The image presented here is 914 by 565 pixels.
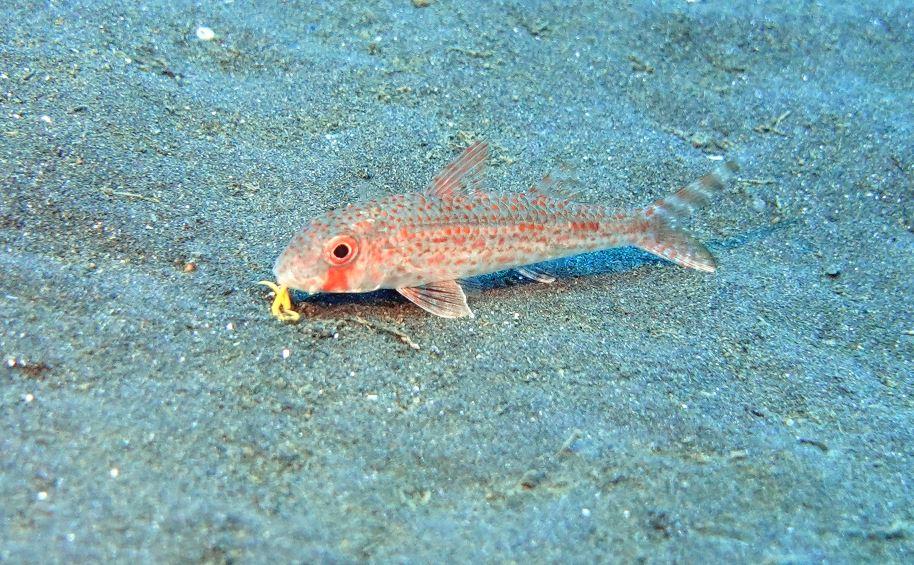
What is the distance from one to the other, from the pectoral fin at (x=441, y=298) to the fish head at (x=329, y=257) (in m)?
0.35

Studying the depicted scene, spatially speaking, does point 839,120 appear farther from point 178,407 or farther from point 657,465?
point 178,407

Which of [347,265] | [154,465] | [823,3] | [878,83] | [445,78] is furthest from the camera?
[823,3]

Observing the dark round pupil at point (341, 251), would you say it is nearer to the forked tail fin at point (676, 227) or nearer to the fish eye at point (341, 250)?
the fish eye at point (341, 250)

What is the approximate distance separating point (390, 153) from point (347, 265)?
7.20ft

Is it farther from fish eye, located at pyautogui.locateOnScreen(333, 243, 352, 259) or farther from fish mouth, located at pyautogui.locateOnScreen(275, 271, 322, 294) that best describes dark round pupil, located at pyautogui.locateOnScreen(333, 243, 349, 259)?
fish mouth, located at pyautogui.locateOnScreen(275, 271, 322, 294)

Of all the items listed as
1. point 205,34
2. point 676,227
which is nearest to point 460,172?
point 676,227

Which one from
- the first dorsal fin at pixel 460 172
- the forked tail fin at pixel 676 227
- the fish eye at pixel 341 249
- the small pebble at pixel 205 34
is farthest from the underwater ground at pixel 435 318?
the first dorsal fin at pixel 460 172

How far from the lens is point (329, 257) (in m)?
3.89

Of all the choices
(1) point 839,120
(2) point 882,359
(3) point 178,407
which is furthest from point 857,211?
(3) point 178,407

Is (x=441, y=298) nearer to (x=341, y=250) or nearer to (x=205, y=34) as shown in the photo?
(x=341, y=250)

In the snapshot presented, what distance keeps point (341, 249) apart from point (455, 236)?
81 centimetres

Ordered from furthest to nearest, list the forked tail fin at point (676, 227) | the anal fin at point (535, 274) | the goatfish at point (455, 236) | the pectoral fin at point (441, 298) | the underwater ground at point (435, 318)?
the forked tail fin at point (676, 227), the anal fin at point (535, 274), the pectoral fin at point (441, 298), the goatfish at point (455, 236), the underwater ground at point (435, 318)

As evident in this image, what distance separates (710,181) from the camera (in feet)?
16.2

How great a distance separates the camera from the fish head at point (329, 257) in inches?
151
